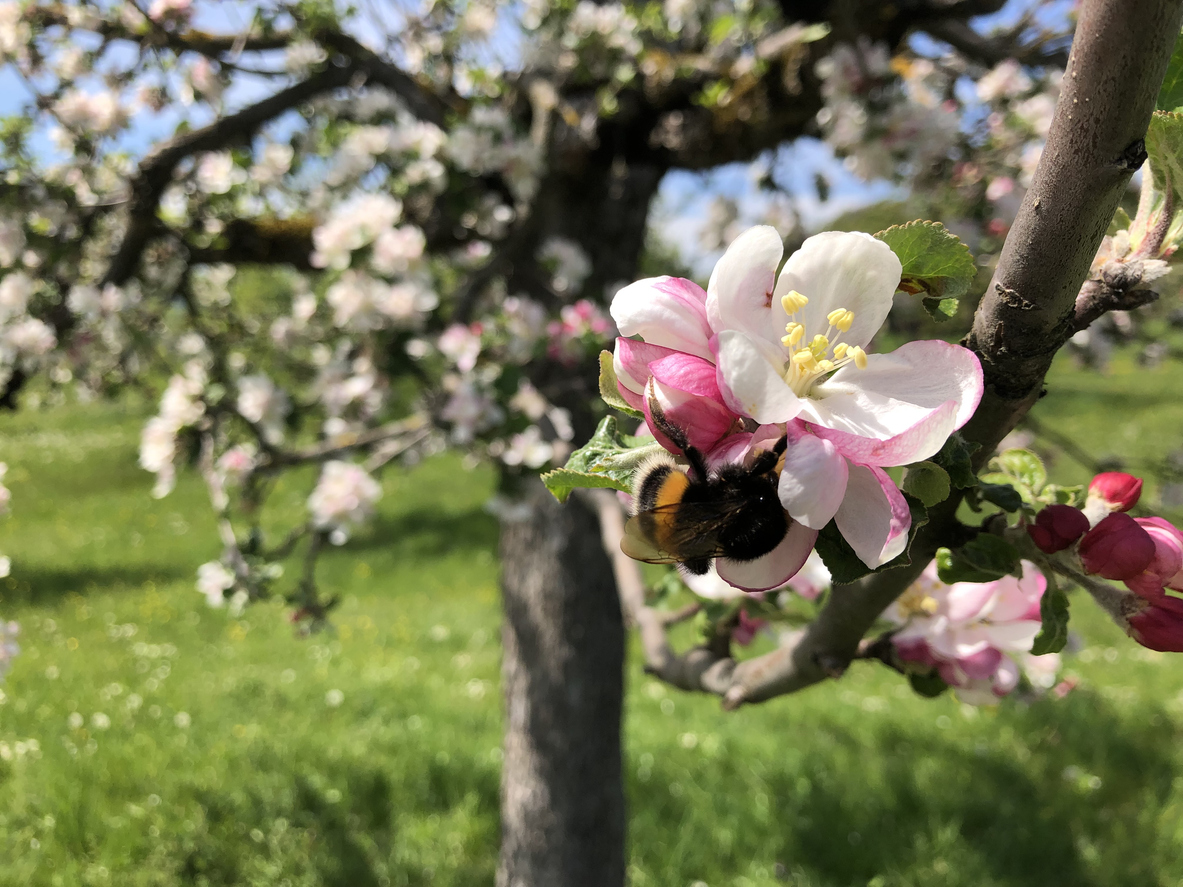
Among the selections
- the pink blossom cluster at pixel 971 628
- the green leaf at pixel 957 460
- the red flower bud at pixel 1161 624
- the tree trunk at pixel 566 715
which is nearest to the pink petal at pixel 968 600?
the pink blossom cluster at pixel 971 628

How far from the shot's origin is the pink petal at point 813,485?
0.47 metres

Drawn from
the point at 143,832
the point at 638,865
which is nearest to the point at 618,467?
the point at 638,865

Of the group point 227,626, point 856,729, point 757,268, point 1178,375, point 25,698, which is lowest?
point 1178,375

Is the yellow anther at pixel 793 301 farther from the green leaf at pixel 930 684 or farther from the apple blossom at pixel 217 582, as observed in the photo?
the apple blossom at pixel 217 582

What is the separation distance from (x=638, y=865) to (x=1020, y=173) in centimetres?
324

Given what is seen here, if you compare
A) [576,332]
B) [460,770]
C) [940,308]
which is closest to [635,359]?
[940,308]

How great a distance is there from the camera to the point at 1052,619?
68 centimetres

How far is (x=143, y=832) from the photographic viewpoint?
10.1ft

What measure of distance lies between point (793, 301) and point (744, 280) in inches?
1.8

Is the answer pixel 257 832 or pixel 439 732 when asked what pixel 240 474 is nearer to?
pixel 257 832

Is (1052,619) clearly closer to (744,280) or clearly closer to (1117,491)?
(1117,491)

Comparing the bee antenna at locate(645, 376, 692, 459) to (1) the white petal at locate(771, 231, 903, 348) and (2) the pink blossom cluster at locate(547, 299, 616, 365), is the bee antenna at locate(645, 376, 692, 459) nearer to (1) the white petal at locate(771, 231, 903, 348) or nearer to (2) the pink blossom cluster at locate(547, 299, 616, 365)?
(1) the white petal at locate(771, 231, 903, 348)

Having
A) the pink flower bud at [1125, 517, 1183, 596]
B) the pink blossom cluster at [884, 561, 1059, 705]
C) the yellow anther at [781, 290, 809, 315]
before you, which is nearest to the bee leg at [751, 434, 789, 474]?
the yellow anther at [781, 290, 809, 315]

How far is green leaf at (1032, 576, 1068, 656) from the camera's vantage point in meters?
0.68
